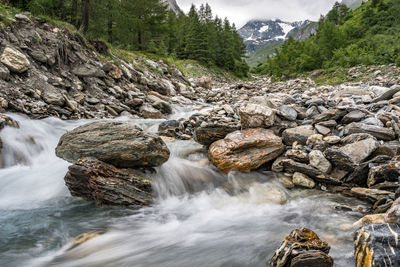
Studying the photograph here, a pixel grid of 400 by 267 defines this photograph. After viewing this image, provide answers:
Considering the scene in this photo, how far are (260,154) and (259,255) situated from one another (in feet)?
9.84

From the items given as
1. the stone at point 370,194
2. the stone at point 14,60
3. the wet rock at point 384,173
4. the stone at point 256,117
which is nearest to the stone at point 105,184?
the stone at point 256,117

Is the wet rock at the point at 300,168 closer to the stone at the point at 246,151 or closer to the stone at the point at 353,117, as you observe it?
the stone at the point at 246,151

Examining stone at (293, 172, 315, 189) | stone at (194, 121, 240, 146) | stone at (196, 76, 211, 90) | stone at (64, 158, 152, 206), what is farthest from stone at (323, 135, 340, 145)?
stone at (196, 76, 211, 90)

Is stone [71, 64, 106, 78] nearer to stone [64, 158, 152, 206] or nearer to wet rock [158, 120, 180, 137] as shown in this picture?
wet rock [158, 120, 180, 137]

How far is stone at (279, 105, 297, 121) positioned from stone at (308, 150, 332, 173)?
6.90 feet

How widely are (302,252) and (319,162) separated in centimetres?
315

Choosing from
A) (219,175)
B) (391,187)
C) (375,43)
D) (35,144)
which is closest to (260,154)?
(219,175)

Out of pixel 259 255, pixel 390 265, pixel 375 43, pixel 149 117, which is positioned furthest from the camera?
pixel 375 43

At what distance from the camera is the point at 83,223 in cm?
415

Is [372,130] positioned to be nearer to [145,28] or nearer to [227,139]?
[227,139]

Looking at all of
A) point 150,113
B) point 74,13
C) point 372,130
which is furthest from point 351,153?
point 74,13

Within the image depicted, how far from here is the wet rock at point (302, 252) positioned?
2511 mm

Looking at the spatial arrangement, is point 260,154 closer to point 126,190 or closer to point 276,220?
point 276,220

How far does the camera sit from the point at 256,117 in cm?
686
